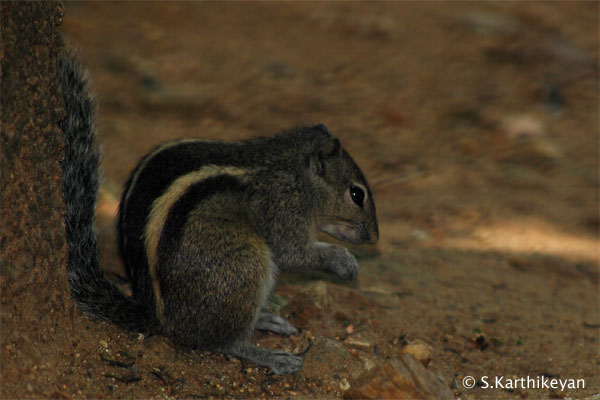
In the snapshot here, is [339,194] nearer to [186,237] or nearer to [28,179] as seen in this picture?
[186,237]

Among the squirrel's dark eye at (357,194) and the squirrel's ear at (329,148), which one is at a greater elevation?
the squirrel's ear at (329,148)

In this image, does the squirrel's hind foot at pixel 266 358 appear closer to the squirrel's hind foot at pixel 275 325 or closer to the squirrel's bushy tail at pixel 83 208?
the squirrel's hind foot at pixel 275 325

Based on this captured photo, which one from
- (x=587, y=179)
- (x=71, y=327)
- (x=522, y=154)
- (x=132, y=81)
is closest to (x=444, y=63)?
(x=522, y=154)

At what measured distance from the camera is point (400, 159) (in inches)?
305

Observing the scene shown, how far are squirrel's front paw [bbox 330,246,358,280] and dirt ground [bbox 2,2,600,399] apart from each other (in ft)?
1.05

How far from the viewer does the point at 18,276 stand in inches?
119

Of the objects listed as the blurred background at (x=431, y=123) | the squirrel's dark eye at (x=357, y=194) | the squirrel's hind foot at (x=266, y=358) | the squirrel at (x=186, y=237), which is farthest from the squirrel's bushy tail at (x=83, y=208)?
the squirrel's dark eye at (x=357, y=194)

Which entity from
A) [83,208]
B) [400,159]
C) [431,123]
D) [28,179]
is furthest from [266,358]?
[431,123]

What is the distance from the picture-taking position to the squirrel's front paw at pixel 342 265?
4.40 metres

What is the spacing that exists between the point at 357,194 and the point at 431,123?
4.16m

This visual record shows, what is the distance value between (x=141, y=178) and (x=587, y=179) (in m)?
5.45

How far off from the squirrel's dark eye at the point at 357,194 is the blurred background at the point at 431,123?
759 millimetres

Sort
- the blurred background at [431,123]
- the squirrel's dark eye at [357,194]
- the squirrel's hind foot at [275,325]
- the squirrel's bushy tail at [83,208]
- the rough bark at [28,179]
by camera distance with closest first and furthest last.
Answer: the rough bark at [28,179] → the squirrel's bushy tail at [83,208] → the squirrel's hind foot at [275,325] → the squirrel's dark eye at [357,194] → the blurred background at [431,123]

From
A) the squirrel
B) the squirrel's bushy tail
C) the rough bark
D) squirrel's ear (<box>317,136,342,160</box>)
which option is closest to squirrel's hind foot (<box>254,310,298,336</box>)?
the squirrel
